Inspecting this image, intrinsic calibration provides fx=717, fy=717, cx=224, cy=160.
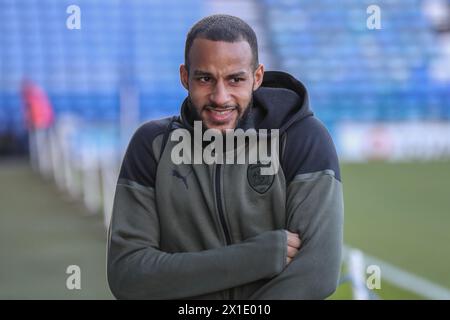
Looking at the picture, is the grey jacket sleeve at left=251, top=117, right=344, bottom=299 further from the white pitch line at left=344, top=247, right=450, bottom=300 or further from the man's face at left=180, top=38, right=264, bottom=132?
the white pitch line at left=344, top=247, right=450, bottom=300

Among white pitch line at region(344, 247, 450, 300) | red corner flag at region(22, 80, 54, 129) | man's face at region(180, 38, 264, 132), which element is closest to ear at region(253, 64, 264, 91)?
man's face at region(180, 38, 264, 132)

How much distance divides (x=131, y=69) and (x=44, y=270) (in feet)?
Answer: 31.4

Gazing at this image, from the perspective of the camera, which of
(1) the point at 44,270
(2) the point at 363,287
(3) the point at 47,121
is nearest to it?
(2) the point at 363,287

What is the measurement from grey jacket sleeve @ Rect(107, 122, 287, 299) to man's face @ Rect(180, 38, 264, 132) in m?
0.14

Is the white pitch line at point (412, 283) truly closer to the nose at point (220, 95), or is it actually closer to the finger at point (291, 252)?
the finger at point (291, 252)

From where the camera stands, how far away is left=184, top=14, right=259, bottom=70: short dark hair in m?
1.29

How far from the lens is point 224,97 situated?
1307 millimetres

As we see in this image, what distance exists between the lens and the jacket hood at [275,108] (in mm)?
1353

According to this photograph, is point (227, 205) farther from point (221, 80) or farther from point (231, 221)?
point (221, 80)

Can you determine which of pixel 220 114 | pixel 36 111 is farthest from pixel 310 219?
pixel 36 111

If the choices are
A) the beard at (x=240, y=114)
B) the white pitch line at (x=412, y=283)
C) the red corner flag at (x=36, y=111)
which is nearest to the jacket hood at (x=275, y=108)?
the beard at (x=240, y=114)

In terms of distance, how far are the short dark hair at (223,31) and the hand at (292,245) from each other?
0.32 m
